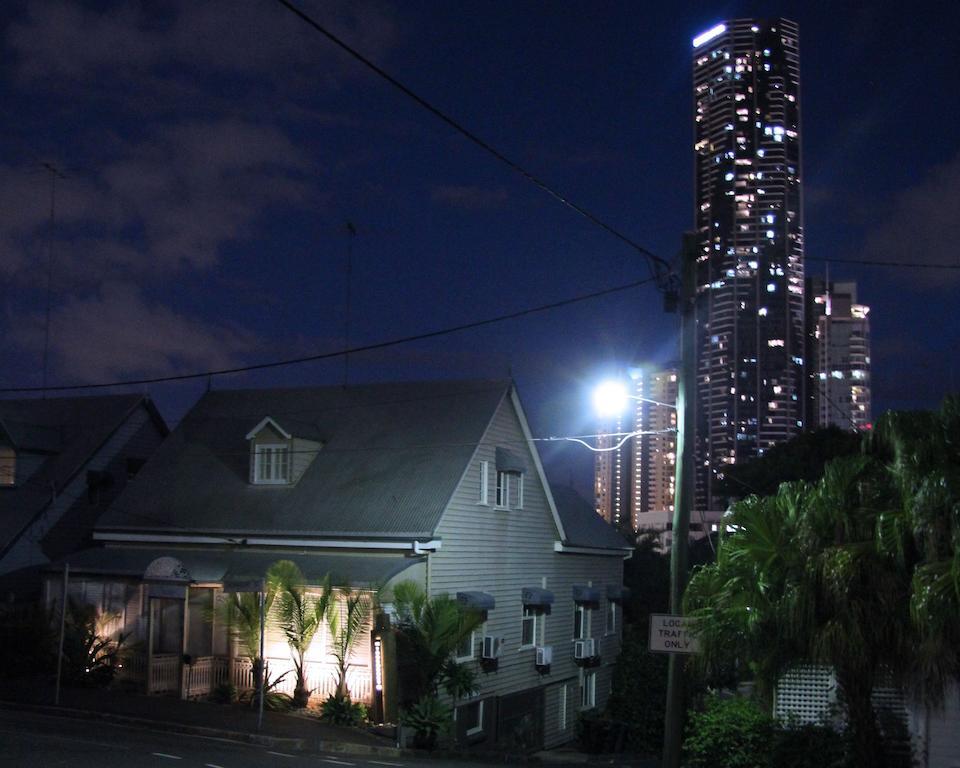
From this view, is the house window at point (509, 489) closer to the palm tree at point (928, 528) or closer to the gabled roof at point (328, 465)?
the gabled roof at point (328, 465)

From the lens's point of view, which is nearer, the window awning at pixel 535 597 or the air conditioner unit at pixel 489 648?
the air conditioner unit at pixel 489 648

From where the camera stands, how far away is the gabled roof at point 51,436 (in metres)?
29.5

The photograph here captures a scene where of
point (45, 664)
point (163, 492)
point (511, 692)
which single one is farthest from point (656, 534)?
point (45, 664)

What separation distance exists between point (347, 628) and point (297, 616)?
1.24 metres

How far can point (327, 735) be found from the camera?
19.9m

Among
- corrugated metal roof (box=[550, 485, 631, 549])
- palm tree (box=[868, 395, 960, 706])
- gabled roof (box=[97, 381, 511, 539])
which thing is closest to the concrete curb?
gabled roof (box=[97, 381, 511, 539])

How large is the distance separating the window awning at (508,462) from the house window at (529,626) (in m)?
3.87

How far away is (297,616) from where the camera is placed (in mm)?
22641

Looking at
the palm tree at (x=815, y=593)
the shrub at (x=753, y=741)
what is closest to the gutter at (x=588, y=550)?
the shrub at (x=753, y=741)

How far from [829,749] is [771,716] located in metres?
1.21

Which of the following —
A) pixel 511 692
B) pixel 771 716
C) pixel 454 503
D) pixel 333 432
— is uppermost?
pixel 333 432

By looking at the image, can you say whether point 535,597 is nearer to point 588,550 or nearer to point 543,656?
point 543,656

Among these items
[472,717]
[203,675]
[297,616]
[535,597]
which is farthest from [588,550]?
[203,675]

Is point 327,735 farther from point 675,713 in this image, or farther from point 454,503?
point 675,713
